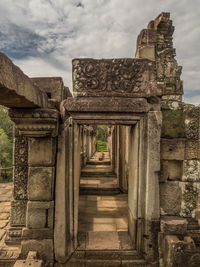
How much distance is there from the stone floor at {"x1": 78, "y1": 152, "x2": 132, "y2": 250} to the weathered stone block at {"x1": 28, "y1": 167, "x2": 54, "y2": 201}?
1140 mm

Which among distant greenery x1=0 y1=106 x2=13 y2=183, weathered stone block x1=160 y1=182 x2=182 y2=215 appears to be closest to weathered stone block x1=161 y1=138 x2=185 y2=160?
weathered stone block x1=160 y1=182 x2=182 y2=215

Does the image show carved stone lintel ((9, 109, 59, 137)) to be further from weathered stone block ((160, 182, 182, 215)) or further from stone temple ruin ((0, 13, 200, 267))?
weathered stone block ((160, 182, 182, 215))

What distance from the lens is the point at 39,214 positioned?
262 cm

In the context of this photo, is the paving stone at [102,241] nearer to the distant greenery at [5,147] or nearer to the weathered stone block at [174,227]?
the weathered stone block at [174,227]

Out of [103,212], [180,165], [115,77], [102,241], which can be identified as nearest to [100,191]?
[103,212]

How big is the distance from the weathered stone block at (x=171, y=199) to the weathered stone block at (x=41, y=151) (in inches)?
78.2

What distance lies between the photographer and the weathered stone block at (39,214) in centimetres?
261

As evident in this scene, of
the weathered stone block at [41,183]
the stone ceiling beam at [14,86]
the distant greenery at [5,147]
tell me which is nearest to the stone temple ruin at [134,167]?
the weathered stone block at [41,183]

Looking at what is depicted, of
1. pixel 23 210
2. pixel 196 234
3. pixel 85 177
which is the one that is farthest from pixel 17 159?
pixel 85 177

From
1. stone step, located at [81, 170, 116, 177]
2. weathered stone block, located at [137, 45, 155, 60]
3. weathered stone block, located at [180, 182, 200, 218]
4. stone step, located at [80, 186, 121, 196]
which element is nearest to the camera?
weathered stone block, located at [180, 182, 200, 218]

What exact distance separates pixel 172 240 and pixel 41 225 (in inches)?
81.1

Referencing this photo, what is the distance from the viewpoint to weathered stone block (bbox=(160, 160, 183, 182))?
2719 millimetres

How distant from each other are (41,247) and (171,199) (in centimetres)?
233

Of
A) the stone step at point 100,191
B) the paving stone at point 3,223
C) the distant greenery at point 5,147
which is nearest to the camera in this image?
the paving stone at point 3,223
